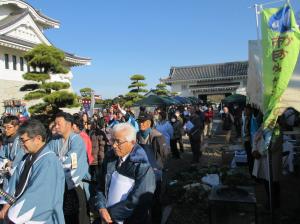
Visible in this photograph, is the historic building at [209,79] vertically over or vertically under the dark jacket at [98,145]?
over

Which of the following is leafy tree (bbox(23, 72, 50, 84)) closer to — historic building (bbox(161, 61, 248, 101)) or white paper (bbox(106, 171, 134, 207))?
white paper (bbox(106, 171, 134, 207))

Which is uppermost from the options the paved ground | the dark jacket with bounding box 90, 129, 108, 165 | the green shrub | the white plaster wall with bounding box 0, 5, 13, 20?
the white plaster wall with bounding box 0, 5, 13, 20

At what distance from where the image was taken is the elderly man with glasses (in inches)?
111

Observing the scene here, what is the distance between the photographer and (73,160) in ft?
12.6

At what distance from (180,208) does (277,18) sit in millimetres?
3636

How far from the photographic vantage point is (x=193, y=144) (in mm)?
10633

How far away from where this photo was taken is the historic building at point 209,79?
38.0m

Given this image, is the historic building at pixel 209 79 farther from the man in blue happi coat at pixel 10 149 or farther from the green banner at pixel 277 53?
the man in blue happi coat at pixel 10 149

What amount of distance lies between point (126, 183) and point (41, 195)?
0.72 metres

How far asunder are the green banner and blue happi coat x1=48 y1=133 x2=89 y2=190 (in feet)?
7.99

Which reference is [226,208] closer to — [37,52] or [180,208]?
[180,208]

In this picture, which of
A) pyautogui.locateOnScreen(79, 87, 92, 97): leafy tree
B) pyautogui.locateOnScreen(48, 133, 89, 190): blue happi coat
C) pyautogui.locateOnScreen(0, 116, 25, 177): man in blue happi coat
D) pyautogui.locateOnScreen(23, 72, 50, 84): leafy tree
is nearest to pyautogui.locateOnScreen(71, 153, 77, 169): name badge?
pyautogui.locateOnScreen(48, 133, 89, 190): blue happi coat

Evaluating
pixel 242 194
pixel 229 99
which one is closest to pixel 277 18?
pixel 242 194

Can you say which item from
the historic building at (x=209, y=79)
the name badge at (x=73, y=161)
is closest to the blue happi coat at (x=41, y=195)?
the name badge at (x=73, y=161)
